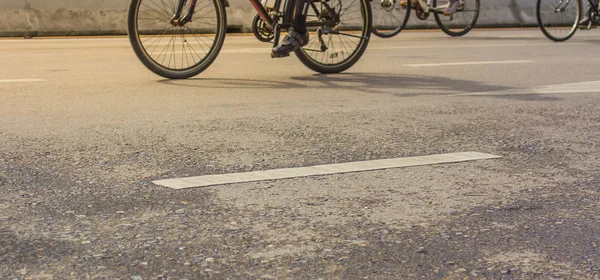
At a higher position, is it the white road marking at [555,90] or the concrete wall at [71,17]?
the white road marking at [555,90]

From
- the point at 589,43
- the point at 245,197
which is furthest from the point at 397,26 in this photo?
the point at 245,197

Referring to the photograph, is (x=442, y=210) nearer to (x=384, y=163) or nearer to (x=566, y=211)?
(x=566, y=211)

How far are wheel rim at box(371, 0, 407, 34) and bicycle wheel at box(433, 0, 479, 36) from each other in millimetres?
597

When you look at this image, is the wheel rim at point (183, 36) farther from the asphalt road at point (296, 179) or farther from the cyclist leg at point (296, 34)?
the cyclist leg at point (296, 34)

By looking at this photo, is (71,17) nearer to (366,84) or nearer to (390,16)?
(390,16)

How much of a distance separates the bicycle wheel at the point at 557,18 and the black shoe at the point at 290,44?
259 inches

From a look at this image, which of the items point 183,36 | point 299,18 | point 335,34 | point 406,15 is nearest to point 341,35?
point 335,34

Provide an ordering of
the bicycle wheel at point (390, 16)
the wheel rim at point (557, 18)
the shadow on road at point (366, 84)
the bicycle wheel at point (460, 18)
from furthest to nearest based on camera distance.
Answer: the bicycle wheel at point (460, 18) < the bicycle wheel at point (390, 16) < the wheel rim at point (557, 18) < the shadow on road at point (366, 84)

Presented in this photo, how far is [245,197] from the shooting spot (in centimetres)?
375

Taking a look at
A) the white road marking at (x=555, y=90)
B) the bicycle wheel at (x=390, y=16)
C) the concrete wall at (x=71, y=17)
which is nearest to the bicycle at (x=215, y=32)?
the white road marking at (x=555, y=90)

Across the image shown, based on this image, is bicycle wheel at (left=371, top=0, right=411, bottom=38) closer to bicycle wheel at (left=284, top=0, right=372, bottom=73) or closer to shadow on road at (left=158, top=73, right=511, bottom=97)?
bicycle wheel at (left=284, top=0, right=372, bottom=73)

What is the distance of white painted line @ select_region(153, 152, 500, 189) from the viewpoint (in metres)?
4.02

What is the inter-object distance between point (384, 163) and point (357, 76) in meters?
4.01

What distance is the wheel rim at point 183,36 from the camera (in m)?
7.83
